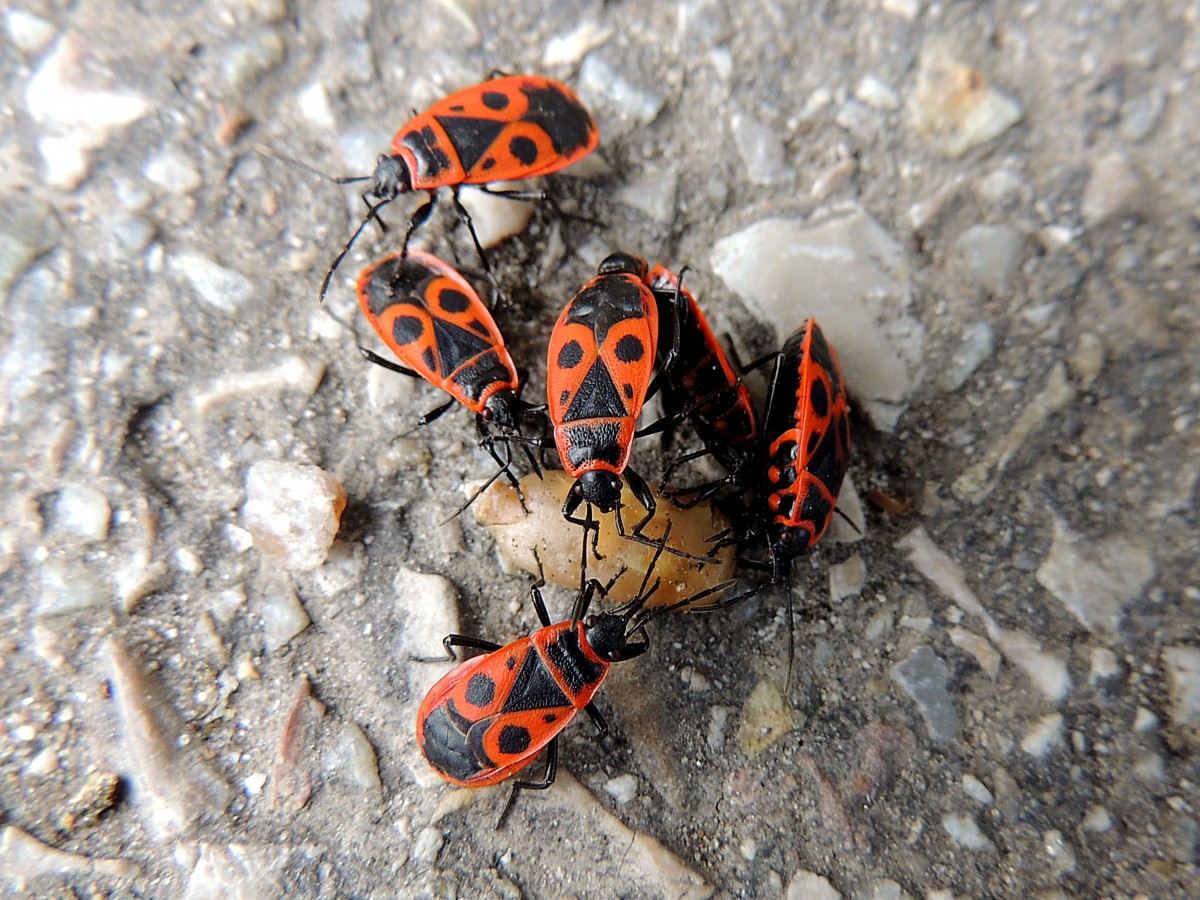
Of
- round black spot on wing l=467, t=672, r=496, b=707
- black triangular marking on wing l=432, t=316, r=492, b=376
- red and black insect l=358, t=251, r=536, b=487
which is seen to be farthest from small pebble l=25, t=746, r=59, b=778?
black triangular marking on wing l=432, t=316, r=492, b=376

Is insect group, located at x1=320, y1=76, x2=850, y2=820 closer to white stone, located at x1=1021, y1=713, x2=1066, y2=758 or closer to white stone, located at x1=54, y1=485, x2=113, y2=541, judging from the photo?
white stone, located at x1=1021, y1=713, x2=1066, y2=758

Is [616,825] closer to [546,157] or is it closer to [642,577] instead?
[642,577]

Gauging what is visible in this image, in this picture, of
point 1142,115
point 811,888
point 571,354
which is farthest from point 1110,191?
point 811,888

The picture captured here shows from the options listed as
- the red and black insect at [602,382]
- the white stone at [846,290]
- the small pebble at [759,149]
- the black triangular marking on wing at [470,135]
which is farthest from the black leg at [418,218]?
the small pebble at [759,149]

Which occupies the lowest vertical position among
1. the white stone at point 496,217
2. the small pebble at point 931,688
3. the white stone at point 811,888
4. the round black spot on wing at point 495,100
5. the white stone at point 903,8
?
the white stone at point 811,888

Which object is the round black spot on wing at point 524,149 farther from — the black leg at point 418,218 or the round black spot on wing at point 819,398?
the round black spot on wing at point 819,398

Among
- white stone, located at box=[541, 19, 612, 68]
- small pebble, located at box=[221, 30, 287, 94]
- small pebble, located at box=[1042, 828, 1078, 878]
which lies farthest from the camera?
white stone, located at box=[541, 19, 612, 68]

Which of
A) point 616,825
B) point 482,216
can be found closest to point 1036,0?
point 482,216
